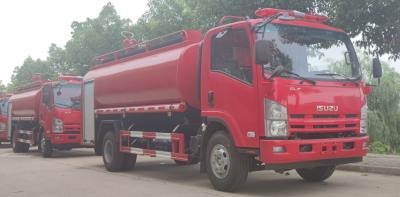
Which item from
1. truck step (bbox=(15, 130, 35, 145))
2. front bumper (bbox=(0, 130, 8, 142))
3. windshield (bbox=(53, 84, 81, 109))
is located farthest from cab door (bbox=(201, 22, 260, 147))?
front bumper (bbox=(0, 130, 8, 142))

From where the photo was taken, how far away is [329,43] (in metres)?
8.88

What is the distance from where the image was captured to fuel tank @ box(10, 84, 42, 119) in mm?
19797

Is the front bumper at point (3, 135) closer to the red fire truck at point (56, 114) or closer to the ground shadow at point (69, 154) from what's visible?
the ground shadow at point (69, 154)

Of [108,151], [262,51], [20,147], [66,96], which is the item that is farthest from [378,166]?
[20,147]

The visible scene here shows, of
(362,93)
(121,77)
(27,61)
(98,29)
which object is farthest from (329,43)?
(27,61)

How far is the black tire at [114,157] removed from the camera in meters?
12.6

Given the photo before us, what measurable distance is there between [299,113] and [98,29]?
32.2 m

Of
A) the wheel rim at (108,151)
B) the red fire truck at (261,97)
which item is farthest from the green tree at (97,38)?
the red fire truck at (261,97)

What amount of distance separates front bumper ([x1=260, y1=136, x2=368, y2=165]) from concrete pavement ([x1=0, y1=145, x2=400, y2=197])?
691 mm

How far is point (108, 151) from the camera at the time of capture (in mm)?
13062

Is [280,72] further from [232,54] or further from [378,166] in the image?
[378,166]

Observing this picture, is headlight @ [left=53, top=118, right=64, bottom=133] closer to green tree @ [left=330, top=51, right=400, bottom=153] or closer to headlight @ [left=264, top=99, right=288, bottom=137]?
green tree @ [left=330, top=51, right=400, bottom=153]

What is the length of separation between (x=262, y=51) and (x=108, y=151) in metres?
6.67

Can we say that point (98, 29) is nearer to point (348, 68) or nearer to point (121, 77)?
point (121, 77)
